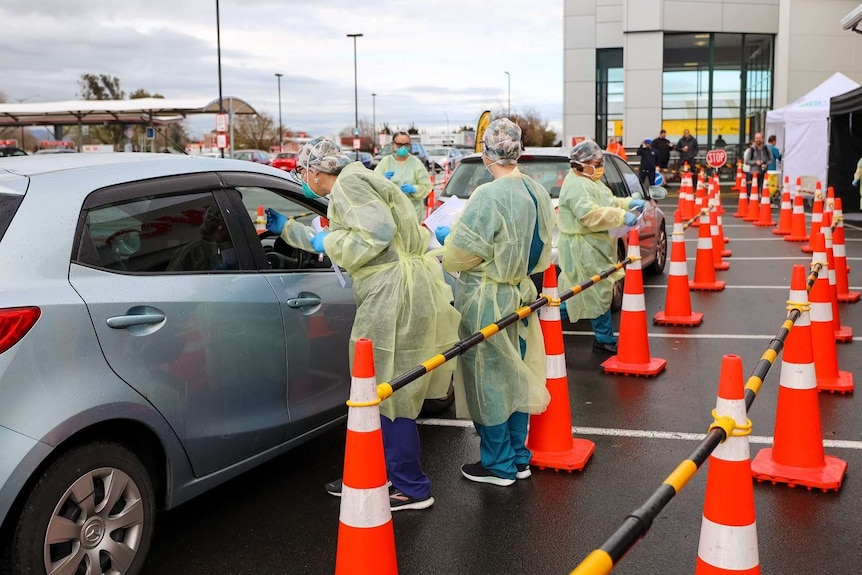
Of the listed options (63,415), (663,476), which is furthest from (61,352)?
(663,476)

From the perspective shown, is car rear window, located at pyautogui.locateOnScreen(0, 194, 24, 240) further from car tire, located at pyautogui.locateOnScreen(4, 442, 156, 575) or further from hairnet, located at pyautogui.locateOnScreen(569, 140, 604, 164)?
hairnet, located at pyautogui.locateOnScreen(569, 140, 604, 164)

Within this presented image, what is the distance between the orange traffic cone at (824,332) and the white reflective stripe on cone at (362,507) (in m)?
3.63

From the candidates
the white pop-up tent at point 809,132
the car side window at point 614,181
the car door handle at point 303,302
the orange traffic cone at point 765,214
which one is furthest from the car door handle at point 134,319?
the white pop-up tent at point 809,132

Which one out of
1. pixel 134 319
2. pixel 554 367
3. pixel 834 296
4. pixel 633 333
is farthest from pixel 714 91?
pixel 134 319

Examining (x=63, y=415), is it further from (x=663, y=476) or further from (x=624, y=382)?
(x=624, y=382)

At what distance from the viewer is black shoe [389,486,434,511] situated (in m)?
4.22

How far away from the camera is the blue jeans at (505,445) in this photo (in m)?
4.50

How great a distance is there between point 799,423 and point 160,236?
3.24 meters

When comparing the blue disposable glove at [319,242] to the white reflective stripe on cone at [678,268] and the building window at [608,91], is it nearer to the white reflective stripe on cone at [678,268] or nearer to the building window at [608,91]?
the white reflective stripe on cone at [678,268]

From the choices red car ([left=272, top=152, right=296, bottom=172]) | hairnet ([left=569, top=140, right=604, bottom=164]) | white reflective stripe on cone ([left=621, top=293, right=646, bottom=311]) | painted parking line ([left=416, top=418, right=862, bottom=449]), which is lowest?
painted parking line ([left=416, top=418, right=862, bottom=449])

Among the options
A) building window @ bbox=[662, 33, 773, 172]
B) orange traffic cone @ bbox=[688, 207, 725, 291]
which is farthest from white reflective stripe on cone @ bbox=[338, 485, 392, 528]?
building window @ bbox=[662, 33, 773, 172]

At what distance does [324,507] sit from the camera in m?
4.29

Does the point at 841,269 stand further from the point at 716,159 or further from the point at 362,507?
the point at 716,159

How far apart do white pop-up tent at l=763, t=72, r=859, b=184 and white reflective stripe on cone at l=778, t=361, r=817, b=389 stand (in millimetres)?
19737
